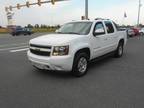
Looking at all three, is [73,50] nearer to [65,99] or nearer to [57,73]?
[57,73]

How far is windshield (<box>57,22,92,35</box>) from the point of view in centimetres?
643

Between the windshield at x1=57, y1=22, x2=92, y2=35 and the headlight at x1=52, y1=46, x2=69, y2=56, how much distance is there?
116 centimetres

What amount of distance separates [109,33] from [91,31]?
1495 millimetres

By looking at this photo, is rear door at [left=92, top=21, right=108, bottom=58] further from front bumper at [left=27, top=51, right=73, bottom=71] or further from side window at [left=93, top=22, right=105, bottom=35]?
front bumper at [left=27, top=51, right=73, bottom=71]

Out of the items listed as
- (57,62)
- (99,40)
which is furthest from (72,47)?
(99,40)

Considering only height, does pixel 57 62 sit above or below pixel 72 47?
below

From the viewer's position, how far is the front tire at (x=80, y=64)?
18.9ft

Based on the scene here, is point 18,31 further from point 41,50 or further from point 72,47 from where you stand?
point 72,47

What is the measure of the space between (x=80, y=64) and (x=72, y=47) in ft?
2.50

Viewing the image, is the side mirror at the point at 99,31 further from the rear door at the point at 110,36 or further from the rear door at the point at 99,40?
the rear door at the point at 110,36

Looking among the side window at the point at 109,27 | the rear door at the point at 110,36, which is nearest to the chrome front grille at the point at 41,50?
the rear door at the point at 110,36

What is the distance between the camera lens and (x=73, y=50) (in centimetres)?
555

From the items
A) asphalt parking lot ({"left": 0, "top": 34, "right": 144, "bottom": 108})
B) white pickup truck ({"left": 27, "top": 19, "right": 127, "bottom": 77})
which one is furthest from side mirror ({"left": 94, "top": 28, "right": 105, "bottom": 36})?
asphalt parking lot ({"left": 0, "top": 34, "right": 144, "bottom": 108})

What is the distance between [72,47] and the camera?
5.52 metres
